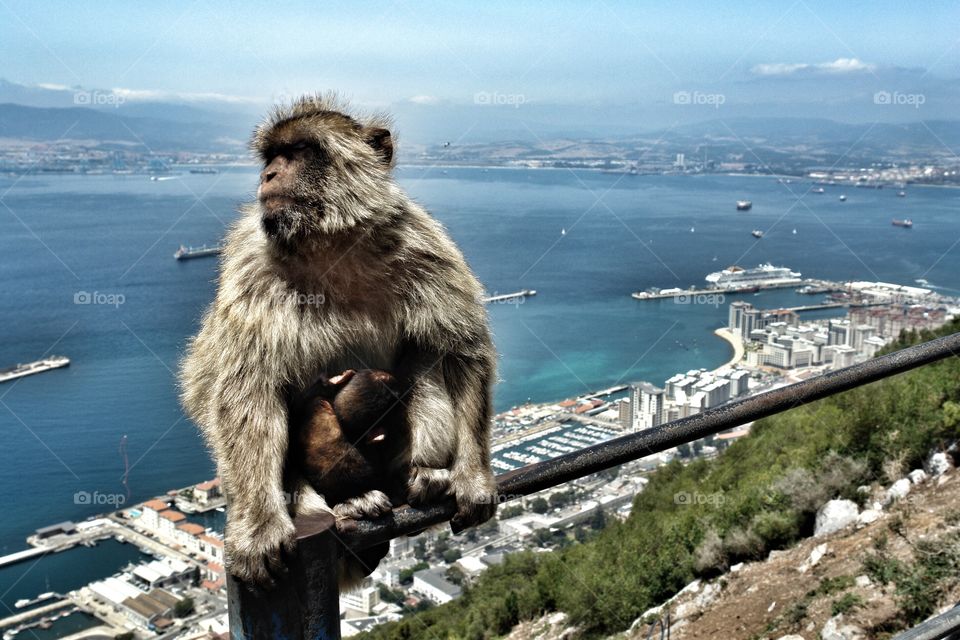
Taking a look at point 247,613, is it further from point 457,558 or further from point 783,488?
point 457,558

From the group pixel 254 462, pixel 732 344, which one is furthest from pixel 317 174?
pixel 732 344

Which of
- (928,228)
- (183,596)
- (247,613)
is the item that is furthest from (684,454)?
(928,228)

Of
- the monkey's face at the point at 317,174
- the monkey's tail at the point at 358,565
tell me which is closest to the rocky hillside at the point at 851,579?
the monkey's tail at the point at 358,565

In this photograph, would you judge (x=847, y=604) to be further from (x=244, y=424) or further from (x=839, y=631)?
(x=244, y=424)

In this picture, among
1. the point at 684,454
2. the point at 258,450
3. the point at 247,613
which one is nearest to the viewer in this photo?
the point at 247,613

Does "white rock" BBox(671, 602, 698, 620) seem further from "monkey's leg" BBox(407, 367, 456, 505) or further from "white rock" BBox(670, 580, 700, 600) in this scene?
"monkey's leg" BBox(407, 367, 456, 505)

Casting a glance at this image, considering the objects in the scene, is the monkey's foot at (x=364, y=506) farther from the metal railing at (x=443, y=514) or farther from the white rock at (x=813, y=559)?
the white rock at (x=813, y=559)
